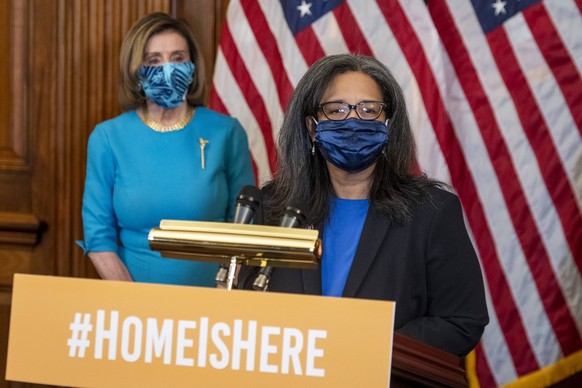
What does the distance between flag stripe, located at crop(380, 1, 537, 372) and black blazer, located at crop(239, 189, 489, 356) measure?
139 cm

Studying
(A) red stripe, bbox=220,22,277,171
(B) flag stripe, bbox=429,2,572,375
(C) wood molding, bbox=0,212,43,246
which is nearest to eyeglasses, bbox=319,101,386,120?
(B) flag stripe, bbox=429,2,572,375

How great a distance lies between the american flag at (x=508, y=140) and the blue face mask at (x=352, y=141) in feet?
4.38

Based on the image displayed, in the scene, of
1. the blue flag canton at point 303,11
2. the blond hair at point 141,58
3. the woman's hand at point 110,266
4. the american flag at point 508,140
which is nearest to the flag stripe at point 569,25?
the american flag at point 508,140

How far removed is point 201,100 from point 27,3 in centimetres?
116

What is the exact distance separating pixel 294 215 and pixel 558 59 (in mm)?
2243

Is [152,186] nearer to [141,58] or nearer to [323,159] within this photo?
[141,58]

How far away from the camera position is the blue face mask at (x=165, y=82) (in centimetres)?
337

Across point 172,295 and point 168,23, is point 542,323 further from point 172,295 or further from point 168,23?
point 172,295

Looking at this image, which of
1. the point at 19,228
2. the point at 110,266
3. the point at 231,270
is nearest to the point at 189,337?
the point at 231,270

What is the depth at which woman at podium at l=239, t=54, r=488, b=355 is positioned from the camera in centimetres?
223

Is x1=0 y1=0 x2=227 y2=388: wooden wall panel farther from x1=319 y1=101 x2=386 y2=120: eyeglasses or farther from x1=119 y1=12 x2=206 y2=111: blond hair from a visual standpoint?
x1=319 y1=101 x2=386 y2=120: eyeglasses

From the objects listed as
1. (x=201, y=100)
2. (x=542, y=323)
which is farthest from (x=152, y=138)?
(x=542, y=323)

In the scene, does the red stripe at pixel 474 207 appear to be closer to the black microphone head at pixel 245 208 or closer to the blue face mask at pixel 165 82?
the blue face mask at pixel 165 82

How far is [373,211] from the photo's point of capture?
2322 millimetres
